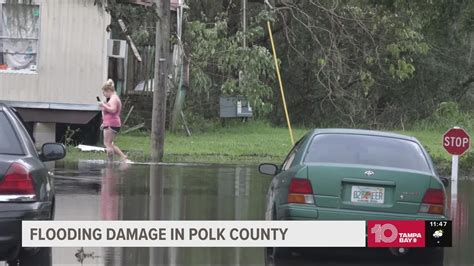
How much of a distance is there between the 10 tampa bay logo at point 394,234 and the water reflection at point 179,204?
46cm

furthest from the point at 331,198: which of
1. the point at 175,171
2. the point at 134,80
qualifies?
the point at 134,80

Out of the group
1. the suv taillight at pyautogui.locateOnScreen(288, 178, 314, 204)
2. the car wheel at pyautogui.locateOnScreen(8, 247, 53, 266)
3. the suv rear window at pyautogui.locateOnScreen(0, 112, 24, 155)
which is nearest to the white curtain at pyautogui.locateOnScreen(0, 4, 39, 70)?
the car wheel at pyautogui.locateOnScreen(8, 247, 53, 266)

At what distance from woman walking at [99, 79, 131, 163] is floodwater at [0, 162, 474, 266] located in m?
0.40

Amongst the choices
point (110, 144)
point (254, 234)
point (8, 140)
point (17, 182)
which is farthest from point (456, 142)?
point (17, 182)

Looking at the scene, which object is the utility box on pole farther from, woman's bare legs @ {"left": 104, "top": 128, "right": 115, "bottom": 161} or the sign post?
the sign post

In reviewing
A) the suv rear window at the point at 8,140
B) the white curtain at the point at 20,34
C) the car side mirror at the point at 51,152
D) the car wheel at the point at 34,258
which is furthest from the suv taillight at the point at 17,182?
the white curtain at the point at 20,34

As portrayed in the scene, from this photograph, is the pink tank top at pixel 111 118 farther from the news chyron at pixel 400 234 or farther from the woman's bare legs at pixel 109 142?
the news chyron at pixel 400 234

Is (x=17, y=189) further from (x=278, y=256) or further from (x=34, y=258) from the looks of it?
(x=278, y=256)

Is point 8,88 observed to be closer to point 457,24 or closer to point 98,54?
point 98,54

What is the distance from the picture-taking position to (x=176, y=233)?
10000mm

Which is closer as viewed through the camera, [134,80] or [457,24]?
[457,24]

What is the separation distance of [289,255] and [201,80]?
1743 centimetres

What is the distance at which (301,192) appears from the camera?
930 centimetres

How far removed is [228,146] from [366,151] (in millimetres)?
12767
